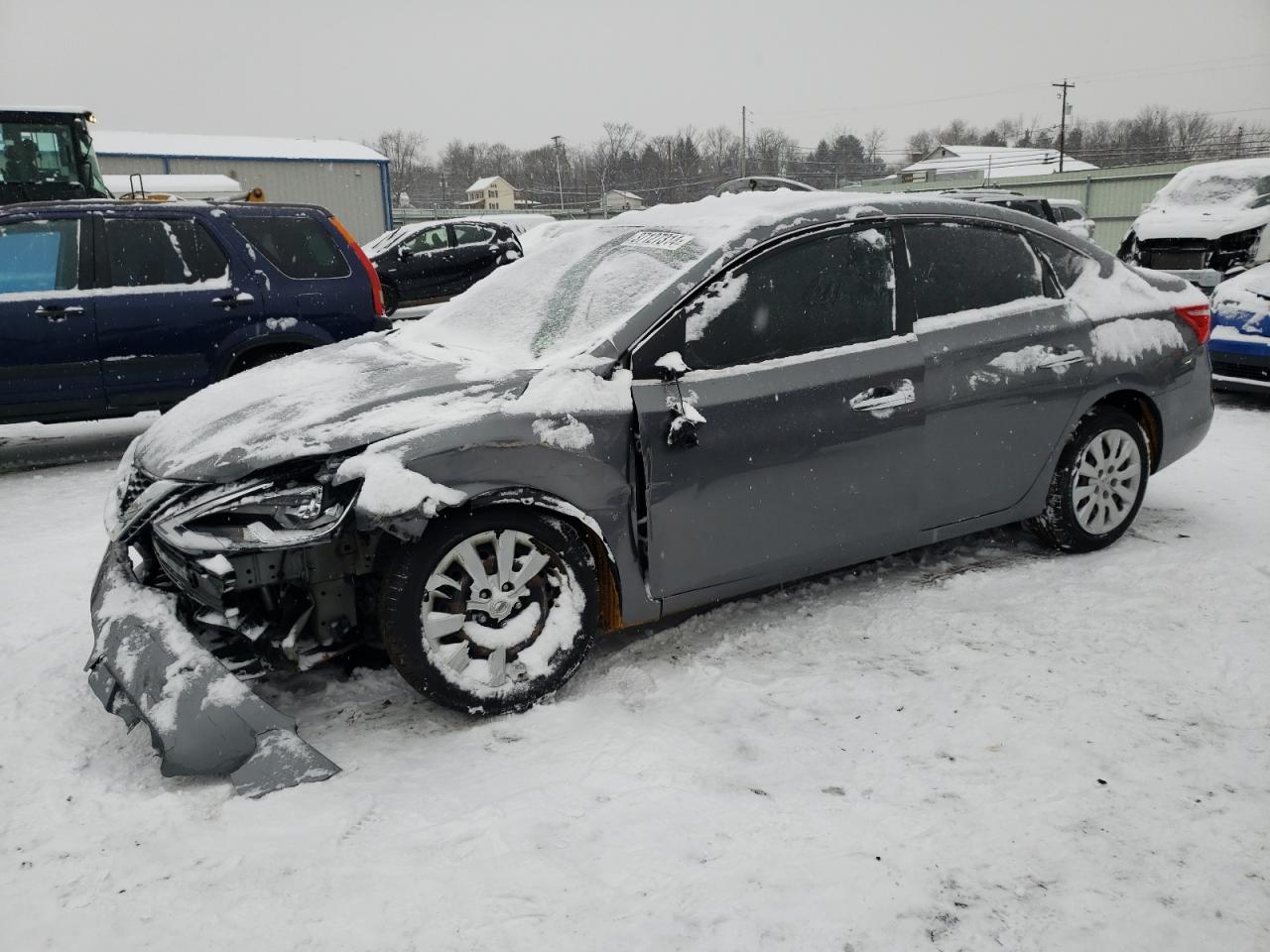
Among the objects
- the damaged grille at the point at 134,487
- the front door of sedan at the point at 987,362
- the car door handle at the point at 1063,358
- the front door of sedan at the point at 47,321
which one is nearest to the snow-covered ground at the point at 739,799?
the front door of sedan at the point at 987,362

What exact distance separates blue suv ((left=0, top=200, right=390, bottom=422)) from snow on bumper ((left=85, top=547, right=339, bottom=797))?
4.07 meters

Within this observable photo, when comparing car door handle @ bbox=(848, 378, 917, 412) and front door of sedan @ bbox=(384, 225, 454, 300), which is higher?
front door of sedan @ bbox=(384, 225, 454, 300)

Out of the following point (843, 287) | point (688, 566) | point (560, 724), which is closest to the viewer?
point (560, 724)

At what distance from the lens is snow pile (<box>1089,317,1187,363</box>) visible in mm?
4277

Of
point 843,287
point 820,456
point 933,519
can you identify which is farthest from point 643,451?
point 933,519

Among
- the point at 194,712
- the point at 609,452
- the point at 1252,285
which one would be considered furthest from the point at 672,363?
the point at 1252,285

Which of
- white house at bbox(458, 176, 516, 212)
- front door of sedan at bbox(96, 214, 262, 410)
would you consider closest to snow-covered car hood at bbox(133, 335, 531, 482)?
front door of sedan at bbox(96, 214, 262, 410)

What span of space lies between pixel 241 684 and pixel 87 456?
5.08m

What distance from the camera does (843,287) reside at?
12.1ft

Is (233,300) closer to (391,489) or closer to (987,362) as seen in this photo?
(391,489)

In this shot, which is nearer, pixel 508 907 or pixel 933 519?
pixel 508 907

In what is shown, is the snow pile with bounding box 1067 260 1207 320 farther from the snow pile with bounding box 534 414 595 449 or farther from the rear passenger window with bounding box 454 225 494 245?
the rear passenger window with bounding box 454 225 494 245

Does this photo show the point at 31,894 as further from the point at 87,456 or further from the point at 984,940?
the point at 87,456

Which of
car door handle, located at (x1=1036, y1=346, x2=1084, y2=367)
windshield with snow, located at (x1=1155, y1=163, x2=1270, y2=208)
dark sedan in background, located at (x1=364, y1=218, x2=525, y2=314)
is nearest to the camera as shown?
car door handle, located at (x1=1036, y1=346, x2=1084, y2=367)
